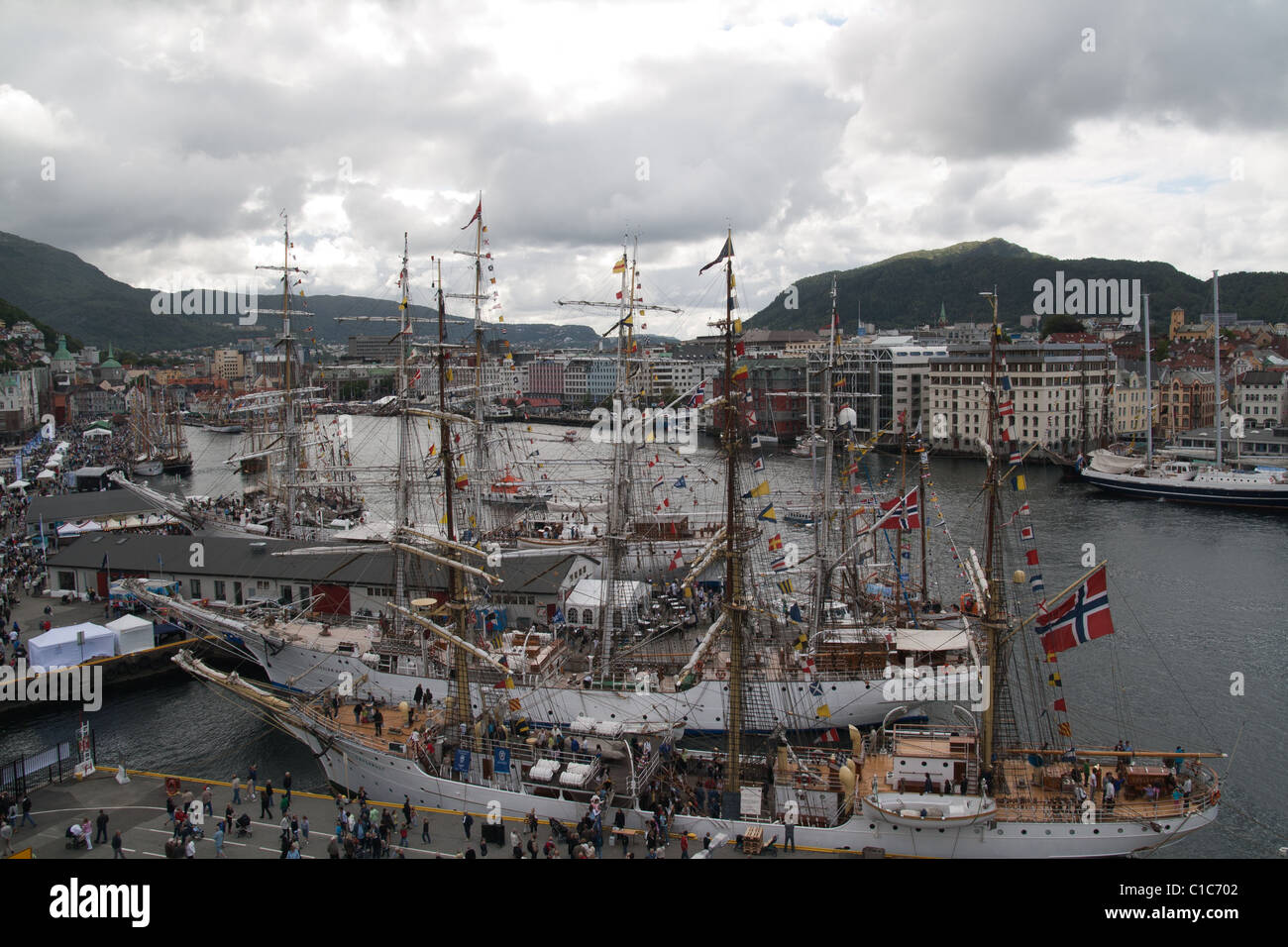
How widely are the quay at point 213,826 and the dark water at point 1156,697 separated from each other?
300cm

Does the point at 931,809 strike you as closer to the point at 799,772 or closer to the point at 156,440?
the point at 799,772

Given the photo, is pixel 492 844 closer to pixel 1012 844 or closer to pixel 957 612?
pixel 1012 844

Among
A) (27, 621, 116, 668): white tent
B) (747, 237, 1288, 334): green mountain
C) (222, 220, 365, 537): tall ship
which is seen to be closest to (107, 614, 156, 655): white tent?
(27, 621, 116, 668): white tent

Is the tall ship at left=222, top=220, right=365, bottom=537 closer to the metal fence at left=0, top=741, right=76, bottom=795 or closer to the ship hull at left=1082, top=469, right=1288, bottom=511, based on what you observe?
the metal fence at left=0, top=741, right=76, bottom=795

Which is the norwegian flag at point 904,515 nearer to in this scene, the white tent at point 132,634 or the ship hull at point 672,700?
the ship hull at point 672,700

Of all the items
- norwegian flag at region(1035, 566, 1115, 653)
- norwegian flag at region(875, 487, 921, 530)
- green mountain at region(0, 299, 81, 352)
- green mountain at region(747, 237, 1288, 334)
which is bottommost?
norwegian flag at region(1035, 566, 1115, 653)

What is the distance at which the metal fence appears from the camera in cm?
1659

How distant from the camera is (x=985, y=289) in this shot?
178625 millimetres

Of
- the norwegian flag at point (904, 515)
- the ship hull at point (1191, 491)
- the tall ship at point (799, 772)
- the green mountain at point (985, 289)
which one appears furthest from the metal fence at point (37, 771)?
the green mountain at point (985, 289)

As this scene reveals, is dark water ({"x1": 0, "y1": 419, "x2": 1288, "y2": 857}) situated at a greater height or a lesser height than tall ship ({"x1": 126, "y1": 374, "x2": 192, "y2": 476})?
lesser

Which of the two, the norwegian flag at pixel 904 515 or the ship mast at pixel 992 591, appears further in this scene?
the norwegian flag at pixel 904 515

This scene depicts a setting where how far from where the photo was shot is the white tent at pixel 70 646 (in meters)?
23.3

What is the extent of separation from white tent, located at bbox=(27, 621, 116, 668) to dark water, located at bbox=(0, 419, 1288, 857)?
132cm

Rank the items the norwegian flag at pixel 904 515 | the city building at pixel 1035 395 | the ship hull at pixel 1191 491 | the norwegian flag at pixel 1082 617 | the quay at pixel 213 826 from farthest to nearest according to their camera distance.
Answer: the city building at pixel 1035 395
the ship hull at pixel 1191 491
the norwegian flag at pixel 904 515
the norwegian flag at pixel 1082 617
the quay at pixel 213 826
